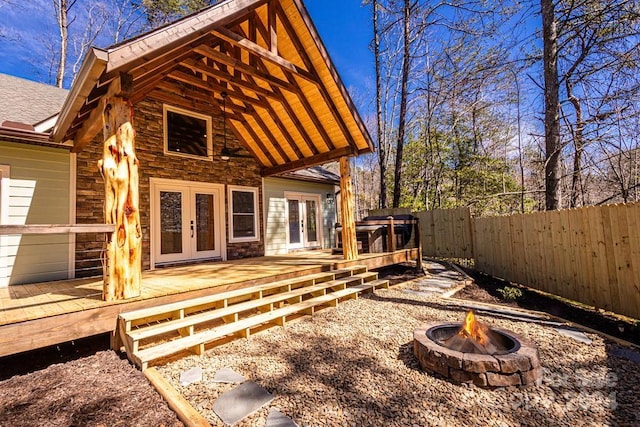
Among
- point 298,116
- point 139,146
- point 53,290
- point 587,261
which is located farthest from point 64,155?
point 587,261

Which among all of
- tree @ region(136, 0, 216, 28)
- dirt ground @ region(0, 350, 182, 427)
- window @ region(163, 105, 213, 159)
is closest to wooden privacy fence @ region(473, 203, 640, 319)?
dirt ground @ region(0, 350, 182, 427)

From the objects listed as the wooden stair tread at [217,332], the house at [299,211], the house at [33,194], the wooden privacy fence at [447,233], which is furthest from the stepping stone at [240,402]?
the wooden privacy fence at [447,233]

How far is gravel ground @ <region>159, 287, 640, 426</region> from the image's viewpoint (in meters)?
2.14

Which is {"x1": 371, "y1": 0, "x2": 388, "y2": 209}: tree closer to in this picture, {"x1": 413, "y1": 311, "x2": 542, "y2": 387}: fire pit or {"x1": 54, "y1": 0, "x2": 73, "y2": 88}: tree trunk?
{"x1": 413, "y1": 311, "x2": 542, "y2": 387}: fire pit

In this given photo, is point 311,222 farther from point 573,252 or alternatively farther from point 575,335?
point 575,335

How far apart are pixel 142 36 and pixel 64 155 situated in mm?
3353

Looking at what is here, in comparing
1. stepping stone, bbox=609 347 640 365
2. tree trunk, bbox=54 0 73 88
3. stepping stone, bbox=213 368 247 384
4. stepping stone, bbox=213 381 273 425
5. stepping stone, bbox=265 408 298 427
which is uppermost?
tree trunk, bbox=54 0 73 88

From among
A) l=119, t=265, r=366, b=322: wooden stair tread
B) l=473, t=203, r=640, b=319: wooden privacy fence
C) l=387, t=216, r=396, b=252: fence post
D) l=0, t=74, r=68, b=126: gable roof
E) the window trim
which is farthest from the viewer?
the window trim

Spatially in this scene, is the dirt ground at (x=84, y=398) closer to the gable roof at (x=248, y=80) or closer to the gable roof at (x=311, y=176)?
the gable roof at (x=248, y=80)

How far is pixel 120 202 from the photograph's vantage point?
330 centimetres

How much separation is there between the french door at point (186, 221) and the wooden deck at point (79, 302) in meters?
1.21

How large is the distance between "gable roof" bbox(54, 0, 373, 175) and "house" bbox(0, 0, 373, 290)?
21 mm

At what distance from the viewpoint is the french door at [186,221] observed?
6.18 m

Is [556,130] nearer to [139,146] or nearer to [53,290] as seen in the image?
[139,146]
